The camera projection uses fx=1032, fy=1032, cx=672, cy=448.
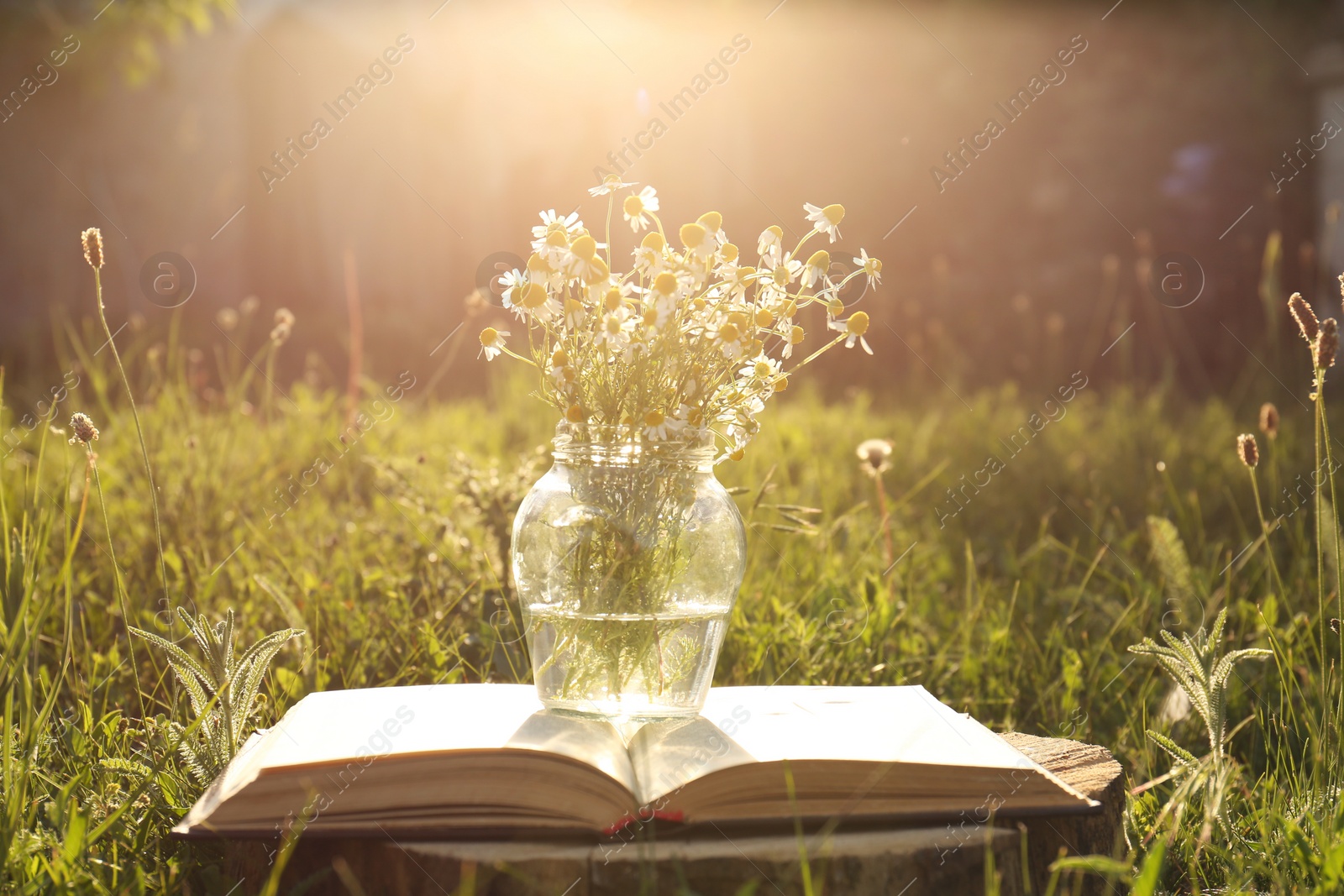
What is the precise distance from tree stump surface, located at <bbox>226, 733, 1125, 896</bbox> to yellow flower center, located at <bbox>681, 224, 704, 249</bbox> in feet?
2.46

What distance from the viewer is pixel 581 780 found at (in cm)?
118

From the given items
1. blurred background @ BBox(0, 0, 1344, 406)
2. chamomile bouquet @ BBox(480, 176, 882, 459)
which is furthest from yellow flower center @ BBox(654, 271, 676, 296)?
blurred background @ BBox(0, 0, 1344, 406)

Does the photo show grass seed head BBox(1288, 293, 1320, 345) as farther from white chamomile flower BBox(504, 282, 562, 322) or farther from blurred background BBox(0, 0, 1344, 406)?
blurred background BBox(0, 0, 1344, 406)

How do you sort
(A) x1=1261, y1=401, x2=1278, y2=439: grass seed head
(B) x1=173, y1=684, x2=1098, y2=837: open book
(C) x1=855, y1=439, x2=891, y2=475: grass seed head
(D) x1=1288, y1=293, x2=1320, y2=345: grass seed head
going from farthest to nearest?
(C) x1=855, y1=439, x2=891, y2=475: grass seed head
(A) x1=1261, y1=401, x2=1278, y2=439: grass seed head
(D) x1=1288, y1=293, x2=1320, y2=345: grass seed head
(B) x1=173, y1=684, x2=1098, y2=837: open book

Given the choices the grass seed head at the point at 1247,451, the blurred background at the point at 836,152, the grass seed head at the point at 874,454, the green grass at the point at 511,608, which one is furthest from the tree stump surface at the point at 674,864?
the blurred background at the point at 836,152

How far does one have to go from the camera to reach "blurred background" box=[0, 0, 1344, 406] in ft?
26.3

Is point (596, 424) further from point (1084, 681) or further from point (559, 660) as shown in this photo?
point (1084, 681)

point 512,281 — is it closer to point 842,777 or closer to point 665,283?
point 665,283

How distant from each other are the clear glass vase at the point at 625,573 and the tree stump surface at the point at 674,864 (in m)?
0.30

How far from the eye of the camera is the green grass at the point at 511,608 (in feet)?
4.70

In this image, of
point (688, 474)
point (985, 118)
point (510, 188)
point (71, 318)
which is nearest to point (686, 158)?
point (510, 188)

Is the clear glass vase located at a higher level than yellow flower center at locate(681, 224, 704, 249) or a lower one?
lower

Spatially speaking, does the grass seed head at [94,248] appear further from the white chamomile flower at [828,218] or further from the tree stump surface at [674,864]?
the white chamomile flower at [828,218]

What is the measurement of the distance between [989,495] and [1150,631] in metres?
1.52
